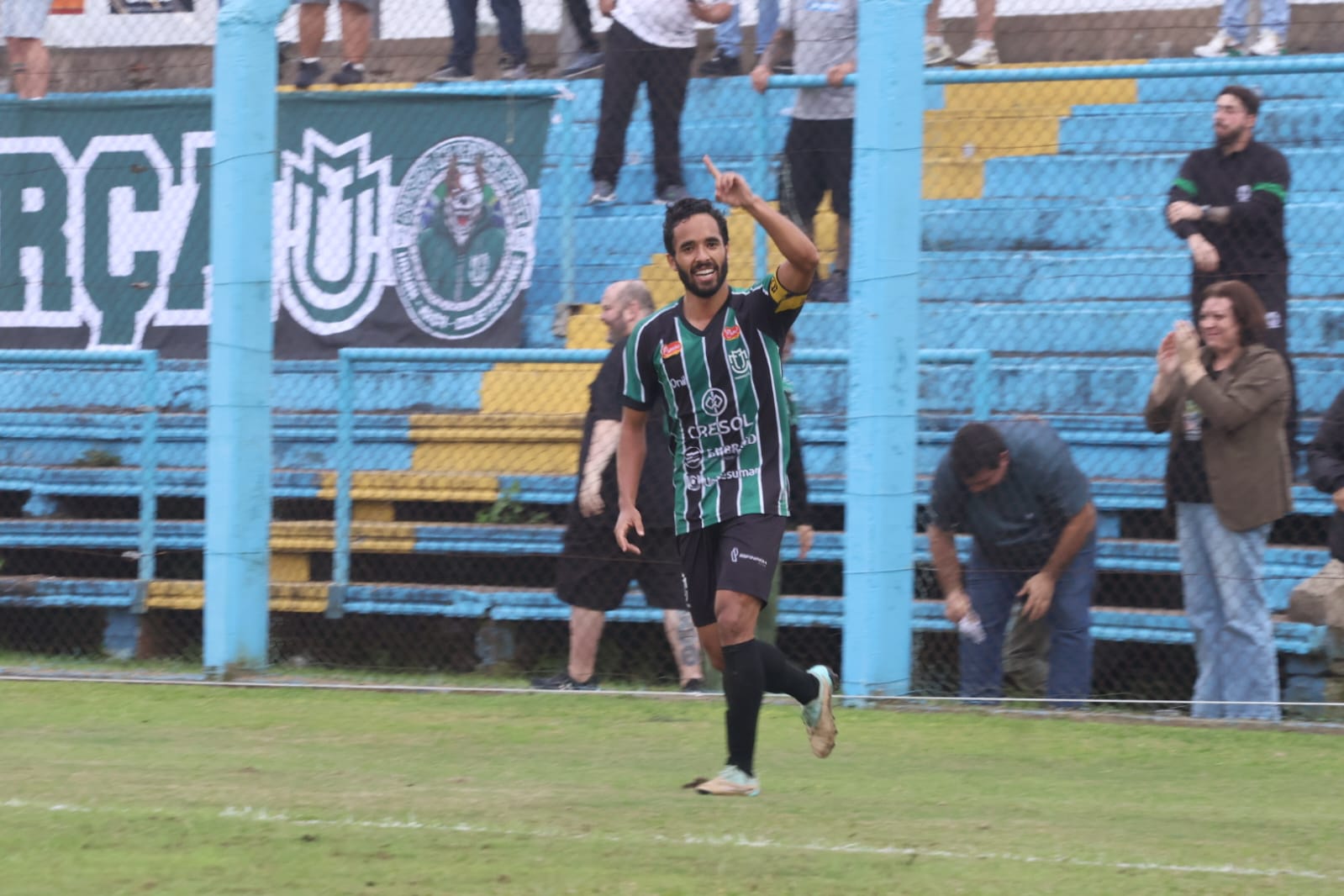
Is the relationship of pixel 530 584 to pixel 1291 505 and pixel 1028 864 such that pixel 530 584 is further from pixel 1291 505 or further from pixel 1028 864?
pixel 1028 864

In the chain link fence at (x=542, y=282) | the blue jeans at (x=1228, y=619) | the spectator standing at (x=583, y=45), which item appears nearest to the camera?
the blue jeans at (x=1228, y=619)

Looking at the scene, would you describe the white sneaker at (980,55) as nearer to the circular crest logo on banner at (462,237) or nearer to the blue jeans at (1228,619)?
the circular crest logo on banner at (462,237)

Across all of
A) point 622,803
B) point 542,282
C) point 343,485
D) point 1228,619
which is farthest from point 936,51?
point 622,803

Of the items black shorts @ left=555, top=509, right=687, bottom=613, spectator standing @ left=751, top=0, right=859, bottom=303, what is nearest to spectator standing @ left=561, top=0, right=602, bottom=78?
spectator standing @ left=751, top=0, right=859, bottom=303

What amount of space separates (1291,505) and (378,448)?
16.5ft

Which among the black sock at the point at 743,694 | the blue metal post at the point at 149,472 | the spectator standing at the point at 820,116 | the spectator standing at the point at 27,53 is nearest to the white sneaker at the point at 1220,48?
the spectator standing at the point at 820,116

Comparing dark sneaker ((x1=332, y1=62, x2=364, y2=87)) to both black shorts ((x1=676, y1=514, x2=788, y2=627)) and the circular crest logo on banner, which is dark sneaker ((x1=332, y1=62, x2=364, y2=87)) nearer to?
the circular crest logo on banner

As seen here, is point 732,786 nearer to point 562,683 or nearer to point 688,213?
point 688,213

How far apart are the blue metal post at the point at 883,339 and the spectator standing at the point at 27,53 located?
4.97 m

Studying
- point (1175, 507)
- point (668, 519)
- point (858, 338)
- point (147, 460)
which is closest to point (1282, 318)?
point (1175, 507)

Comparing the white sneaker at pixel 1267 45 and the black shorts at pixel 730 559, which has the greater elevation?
the white sneaker at pixel 1267 45

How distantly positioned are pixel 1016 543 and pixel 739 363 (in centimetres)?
270

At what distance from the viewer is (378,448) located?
10.1m

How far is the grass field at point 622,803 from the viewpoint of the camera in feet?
14.4
